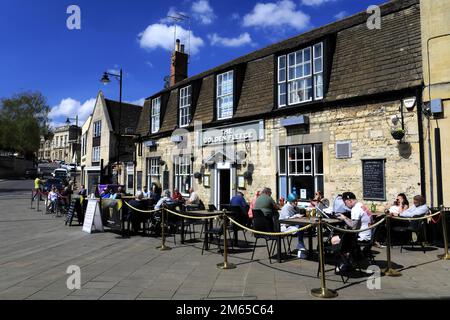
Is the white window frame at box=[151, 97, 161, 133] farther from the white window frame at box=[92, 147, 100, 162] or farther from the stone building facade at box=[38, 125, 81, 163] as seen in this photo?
the stone building facade at box=[38, 125, 81, 163]

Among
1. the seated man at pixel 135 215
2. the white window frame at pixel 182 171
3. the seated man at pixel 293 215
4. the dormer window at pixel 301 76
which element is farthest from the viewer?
the white window frame at pixel 182 171

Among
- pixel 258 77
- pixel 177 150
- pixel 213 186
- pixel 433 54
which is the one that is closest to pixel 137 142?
pixel 177 150

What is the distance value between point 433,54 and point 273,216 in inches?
245

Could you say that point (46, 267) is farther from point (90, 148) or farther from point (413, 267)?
point (90, 148)

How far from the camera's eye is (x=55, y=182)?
26781mm

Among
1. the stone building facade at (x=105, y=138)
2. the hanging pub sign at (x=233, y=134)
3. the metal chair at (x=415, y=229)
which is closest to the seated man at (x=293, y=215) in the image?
the metal chair at (x=415, y=229)

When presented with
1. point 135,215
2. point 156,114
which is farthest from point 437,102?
point 156,114

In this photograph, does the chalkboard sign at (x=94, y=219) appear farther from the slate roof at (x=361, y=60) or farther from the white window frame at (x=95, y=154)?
the white window frame at (x=95, y=154)

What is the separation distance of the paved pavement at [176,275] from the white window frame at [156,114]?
11550mm

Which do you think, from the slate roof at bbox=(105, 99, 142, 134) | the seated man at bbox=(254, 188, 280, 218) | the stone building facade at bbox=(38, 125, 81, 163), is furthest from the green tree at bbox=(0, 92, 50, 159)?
the seated man at bbox=(254, 188, 280, 218)

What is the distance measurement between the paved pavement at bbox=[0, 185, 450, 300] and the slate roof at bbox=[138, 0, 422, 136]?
4.92 m

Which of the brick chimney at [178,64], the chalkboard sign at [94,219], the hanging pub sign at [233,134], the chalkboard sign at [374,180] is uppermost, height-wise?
the brick chimney at [178,64]

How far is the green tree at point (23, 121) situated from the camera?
5578 cm

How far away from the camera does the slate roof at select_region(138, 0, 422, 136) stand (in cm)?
982
